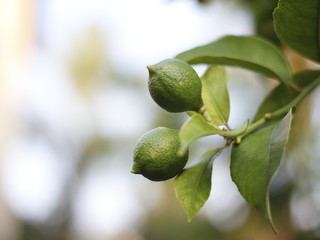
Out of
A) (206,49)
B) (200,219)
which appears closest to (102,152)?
(200,219)

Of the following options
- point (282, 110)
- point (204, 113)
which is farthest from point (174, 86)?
point (282, 110)

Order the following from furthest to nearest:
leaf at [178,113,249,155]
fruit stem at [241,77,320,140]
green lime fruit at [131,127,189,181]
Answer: fruit stem at [241,77,320,140] → green lime fruit at [131,127,189,181] → leaf at [178,113,249,155]

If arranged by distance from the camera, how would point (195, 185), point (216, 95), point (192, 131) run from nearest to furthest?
point (192, 131) → point (195, 185) → point (216, 95)

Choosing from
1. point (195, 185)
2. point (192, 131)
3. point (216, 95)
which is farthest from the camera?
point (216, 95)

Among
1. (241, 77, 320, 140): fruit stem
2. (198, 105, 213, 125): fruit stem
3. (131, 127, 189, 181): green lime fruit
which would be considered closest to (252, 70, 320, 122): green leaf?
(241, 77, 320, 140): fruit stem

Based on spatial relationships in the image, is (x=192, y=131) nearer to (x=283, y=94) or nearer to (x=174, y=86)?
(x=174, y=86)

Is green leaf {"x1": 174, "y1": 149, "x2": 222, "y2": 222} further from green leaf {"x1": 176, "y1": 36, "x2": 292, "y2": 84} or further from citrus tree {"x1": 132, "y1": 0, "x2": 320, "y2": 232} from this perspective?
green leaf {"x1": 176, "y1": 36, "x2": 292, "y2": 84}

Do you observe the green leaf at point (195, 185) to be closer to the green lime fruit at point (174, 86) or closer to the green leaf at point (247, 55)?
the green lime fruit at point (174, 86)
